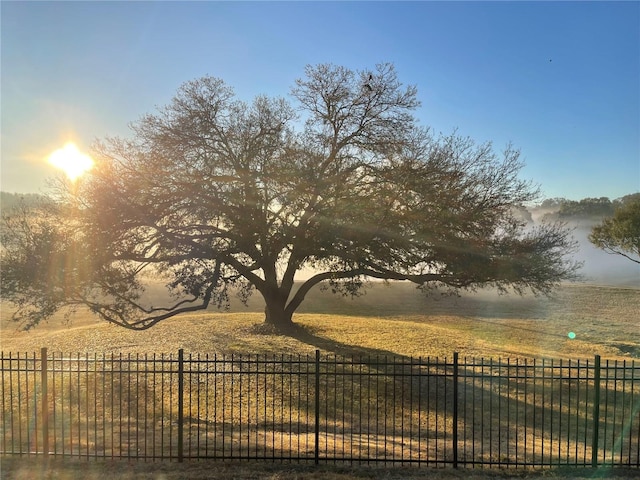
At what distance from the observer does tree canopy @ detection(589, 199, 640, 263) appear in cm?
3528

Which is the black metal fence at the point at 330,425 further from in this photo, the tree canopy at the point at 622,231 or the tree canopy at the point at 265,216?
the tree canopy at the point at 622,231

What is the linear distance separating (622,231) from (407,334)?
958 inches

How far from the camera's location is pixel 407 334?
22.6 metres

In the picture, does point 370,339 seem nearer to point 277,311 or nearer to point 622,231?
point 277,311

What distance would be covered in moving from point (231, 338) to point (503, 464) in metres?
15.4

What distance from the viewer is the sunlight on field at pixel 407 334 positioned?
62.6 feet

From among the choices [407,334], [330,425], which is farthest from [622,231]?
[330,425]

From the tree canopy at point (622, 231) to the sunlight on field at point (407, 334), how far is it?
4.48 m

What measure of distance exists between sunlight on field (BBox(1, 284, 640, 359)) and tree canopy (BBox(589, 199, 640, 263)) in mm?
4483

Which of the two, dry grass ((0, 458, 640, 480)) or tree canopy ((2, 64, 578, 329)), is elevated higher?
tree canopy ((2, 64, 578, 329))

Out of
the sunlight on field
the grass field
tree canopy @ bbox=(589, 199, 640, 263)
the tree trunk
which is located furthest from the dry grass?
tree canopy @ bbox=(589, 199, 640, 263)

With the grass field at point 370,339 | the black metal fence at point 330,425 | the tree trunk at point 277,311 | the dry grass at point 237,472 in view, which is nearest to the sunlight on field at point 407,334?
the grass field at point 370,339

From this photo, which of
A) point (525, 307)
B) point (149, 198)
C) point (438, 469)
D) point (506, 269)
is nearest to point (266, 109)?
point (149, 198)

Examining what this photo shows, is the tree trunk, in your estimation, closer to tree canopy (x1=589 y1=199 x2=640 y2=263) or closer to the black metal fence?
the black metal fence
